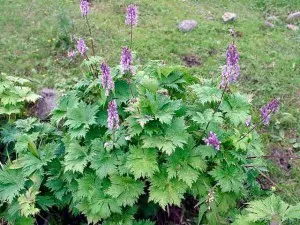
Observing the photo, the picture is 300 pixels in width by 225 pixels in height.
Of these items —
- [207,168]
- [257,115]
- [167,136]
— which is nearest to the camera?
[167,136]

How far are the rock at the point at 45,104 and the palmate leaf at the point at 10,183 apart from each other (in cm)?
131

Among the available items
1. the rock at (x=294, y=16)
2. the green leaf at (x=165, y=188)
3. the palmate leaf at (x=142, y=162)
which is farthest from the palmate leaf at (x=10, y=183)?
the rock at (x=294, y=16)

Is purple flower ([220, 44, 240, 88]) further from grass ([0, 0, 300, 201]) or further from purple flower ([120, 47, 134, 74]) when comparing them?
grass ([0, 0, 300, 201])

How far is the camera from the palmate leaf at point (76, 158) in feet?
12.5

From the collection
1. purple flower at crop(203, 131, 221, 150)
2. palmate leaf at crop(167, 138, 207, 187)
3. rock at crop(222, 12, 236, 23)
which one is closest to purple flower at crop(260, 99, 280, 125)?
purple flower at crop(203, 131, 221, 150)

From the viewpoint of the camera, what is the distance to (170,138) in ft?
12.1

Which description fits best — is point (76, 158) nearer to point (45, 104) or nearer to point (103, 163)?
point (103, 163)

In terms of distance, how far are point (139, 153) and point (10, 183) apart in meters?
1.50

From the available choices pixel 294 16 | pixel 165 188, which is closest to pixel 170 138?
pixel 165 188

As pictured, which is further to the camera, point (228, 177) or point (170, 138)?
point (228, 177)

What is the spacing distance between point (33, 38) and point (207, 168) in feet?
15.4

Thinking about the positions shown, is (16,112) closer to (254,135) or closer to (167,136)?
(167,136)

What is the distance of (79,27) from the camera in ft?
25.2

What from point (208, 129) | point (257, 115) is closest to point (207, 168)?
point (208, 129)
